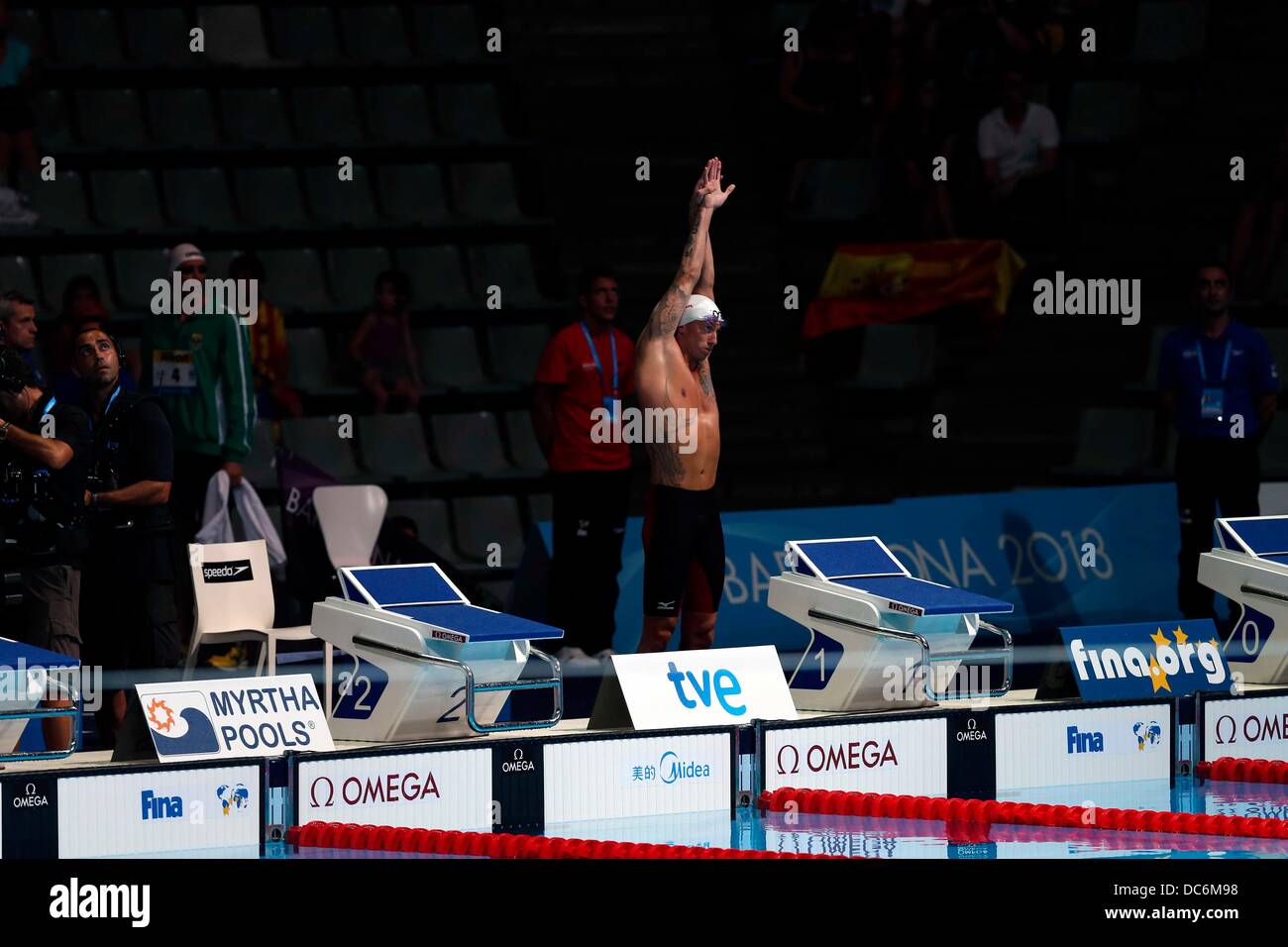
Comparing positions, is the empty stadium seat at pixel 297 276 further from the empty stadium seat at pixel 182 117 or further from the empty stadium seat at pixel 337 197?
the empty stadium seat at pixel 182 117

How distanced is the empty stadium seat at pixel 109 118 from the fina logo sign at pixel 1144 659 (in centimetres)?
726

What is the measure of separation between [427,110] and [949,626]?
6668mm

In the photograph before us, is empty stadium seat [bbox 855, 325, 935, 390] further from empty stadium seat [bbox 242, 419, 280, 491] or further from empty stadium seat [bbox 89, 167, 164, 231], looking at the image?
empty stadium seat [bbox 89, 167, 164, 231]

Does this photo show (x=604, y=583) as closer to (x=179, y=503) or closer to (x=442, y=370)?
(x=179, y=503)

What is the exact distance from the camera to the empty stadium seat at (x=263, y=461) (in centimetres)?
1212

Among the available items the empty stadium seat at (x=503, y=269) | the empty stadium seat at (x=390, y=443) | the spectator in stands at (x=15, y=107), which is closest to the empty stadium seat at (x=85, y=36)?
the spectator in stands at (x=15, y=107)

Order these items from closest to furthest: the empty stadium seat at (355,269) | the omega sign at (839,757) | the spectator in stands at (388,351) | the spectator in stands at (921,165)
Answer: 1. the omega sign at (839,757)
2. the spectator in stands at (388,351)
3. the empty stadium seat at (355,269)
4. the spectator in stands at (921,165)

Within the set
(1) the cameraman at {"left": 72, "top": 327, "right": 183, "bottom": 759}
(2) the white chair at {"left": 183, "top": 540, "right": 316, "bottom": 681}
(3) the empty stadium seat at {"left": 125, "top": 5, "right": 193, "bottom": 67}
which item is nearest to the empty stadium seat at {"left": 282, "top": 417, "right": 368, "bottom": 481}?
(2) the white chair at {"left": 183, "top": 540, "right": 316, "bottom": 681}

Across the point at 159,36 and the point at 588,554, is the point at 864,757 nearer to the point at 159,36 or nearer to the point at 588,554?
the point at 588,554

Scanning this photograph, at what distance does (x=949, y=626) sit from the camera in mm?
8898

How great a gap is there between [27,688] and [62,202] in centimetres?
652

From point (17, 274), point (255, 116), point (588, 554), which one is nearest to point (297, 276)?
point (255, 116)

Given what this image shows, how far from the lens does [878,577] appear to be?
30.3 ft

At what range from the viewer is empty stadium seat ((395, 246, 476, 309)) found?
1361cm
